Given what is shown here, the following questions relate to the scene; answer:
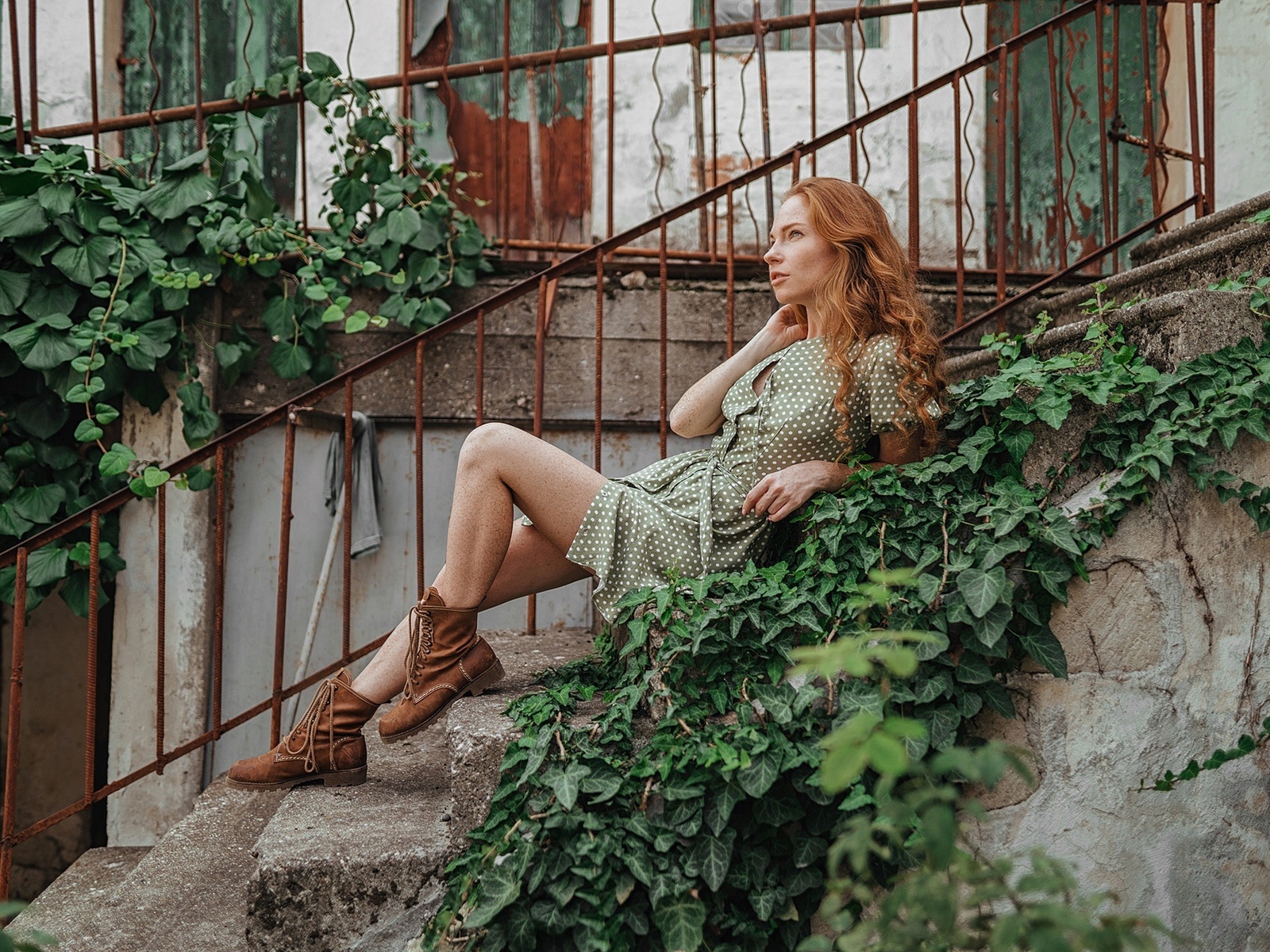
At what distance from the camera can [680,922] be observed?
177 cm

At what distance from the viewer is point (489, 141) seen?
17.5 feet

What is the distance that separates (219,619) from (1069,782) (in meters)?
2.38

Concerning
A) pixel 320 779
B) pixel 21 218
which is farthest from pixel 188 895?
pixel 21 218

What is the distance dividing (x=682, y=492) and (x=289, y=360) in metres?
2.08

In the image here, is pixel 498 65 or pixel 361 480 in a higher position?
pixel 498 65

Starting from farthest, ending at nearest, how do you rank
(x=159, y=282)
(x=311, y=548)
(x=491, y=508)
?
1. (x=311, y=548)
2. (x=159, y=282)
3. (x=491, y=508)

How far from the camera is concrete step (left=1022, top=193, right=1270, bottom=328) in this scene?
2.48 m

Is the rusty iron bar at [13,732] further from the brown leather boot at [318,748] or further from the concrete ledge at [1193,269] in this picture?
the concrete ledge at [1193,269]

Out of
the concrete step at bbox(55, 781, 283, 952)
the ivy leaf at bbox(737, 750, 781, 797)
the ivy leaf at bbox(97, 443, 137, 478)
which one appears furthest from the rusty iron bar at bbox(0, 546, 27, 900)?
the ivy leaf at bbox(737, 750, 781, 797)

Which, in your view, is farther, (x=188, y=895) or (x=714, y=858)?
(x=188, y=895)

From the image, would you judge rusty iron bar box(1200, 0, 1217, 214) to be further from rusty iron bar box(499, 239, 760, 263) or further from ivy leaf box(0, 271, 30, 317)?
ivy leaf box(0, 271, 30, 317)

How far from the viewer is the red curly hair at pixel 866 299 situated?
2344 mm

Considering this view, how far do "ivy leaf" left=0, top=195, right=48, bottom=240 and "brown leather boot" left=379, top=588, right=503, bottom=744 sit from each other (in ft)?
7.68

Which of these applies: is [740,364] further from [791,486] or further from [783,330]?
[791,486]
